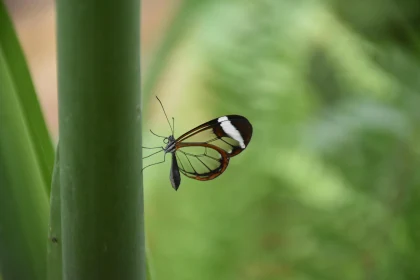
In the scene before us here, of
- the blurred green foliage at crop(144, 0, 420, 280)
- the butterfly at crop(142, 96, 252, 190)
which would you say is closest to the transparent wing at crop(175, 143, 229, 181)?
the butterfly at crop(142, 96, 252, 190)

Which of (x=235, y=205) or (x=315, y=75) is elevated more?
(x=315, y=75)

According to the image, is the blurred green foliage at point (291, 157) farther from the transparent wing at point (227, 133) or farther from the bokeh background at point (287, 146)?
the transparent wing at point (227, 133)

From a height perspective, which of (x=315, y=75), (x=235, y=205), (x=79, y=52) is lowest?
(x=79, y=52)

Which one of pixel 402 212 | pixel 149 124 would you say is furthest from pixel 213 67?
pixel 402 212

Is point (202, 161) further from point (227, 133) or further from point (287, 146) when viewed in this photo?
point (287, 146)

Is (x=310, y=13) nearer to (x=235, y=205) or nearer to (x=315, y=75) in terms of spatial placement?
(x=315, y=75)

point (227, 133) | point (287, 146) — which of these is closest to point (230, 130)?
point (227, 133)
